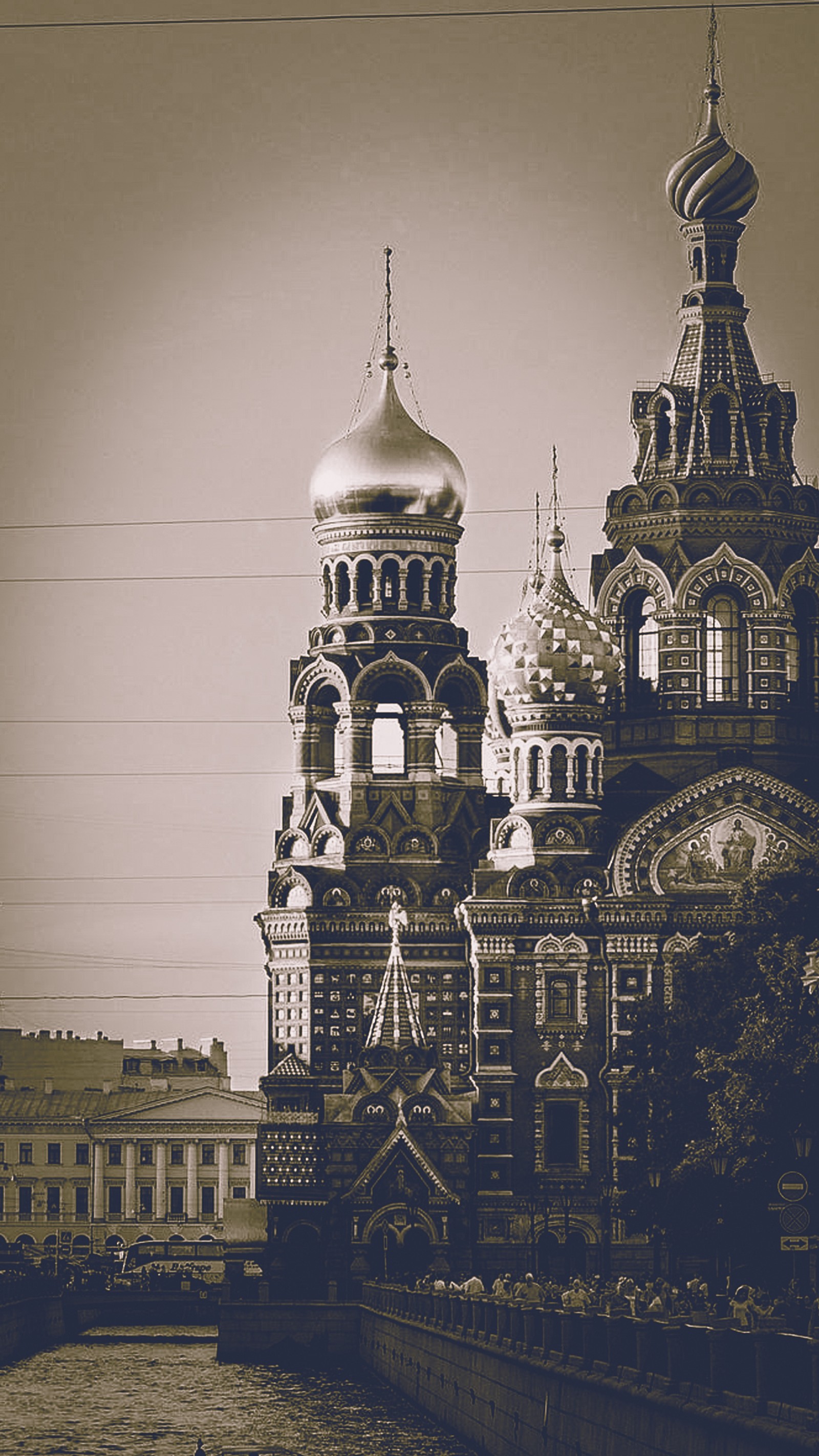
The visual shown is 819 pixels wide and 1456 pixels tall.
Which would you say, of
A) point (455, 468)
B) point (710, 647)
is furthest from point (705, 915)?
point (455, 468)

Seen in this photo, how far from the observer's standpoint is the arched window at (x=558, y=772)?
70.6 meters

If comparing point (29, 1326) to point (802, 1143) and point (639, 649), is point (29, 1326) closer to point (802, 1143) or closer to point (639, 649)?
point (639, 649)

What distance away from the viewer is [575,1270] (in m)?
68.0

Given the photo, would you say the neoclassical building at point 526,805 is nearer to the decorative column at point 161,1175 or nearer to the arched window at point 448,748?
the arched window at point 448,748

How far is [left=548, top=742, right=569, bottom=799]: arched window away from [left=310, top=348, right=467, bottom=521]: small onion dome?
6.09 metres

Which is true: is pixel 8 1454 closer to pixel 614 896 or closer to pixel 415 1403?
pixel 415 1403

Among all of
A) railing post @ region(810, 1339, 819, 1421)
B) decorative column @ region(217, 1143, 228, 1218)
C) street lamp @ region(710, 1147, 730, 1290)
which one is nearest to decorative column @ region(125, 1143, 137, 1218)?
decorative column @ region(217, 1143, 228, 1218)

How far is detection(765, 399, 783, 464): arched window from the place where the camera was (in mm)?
73938

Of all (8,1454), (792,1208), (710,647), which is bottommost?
(8,1454)

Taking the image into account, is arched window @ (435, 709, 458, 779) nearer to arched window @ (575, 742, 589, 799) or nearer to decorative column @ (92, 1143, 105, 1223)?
arched window @ (575, 742, 589, 799)

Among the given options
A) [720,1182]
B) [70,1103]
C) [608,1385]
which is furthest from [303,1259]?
[70,1103]

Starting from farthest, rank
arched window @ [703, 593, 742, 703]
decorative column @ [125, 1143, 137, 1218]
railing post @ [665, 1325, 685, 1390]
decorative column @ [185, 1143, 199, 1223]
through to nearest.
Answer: decorative column @ [125, 1143, 137, 1218]
decorative column @ [185, 1143, 199, 1223]
arched window @ [703, 593, 742, 703]
railing post @ [665, 1325, 685, 1390]

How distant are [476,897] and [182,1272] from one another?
15.8 meters

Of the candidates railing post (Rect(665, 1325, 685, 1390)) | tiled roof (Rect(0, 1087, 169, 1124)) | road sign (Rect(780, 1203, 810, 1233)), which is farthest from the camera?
tiled roof (Rect(0, 1087, 169, 1124))
